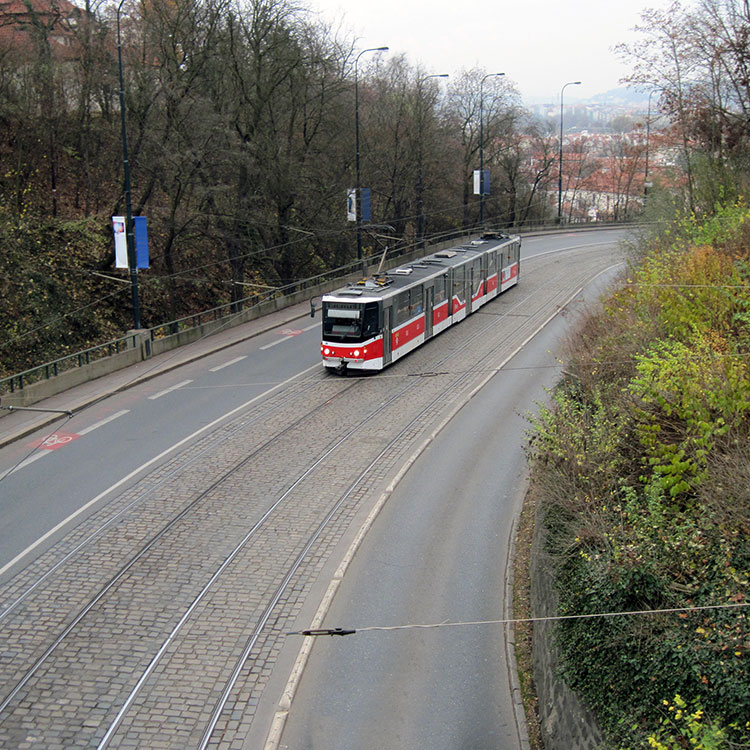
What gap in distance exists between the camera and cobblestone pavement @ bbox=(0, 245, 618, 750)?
11.5 metres

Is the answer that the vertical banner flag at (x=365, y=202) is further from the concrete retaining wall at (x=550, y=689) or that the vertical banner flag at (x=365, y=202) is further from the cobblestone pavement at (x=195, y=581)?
the concrete retaining wall at (x=550, y=689)

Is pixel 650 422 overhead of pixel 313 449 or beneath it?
overhead

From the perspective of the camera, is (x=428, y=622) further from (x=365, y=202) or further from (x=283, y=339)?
(x=365, y=202)

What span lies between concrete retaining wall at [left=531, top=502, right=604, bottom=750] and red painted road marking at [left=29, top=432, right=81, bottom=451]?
1294 centimetres

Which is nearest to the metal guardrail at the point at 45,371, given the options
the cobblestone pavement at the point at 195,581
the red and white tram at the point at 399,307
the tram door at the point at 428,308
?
the cobblestone pavement at the point at 195,581

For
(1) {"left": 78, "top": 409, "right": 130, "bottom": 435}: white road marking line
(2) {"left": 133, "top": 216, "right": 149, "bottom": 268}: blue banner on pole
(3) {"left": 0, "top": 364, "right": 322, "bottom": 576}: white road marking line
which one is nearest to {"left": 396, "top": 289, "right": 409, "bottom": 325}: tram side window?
(3) {"left": 0, "top": 364, "right": 322, "bottom": 576}: white road marking line

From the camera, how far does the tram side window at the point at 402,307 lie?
1117 inches

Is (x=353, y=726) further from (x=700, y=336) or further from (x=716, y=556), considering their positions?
(x=700, y=336)

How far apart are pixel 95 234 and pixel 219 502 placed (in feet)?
82.6

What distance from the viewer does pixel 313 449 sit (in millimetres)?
21125

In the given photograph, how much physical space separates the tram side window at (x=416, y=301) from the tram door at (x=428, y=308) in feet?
1.50

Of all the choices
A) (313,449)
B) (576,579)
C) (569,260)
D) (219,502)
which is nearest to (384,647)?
(576,579)

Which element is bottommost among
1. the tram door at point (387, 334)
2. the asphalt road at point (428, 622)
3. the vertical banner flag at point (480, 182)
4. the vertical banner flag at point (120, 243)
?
the asphalt road at point (428, 622)

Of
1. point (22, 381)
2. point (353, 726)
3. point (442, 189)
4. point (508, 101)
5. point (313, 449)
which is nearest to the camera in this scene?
point (353, 726)
